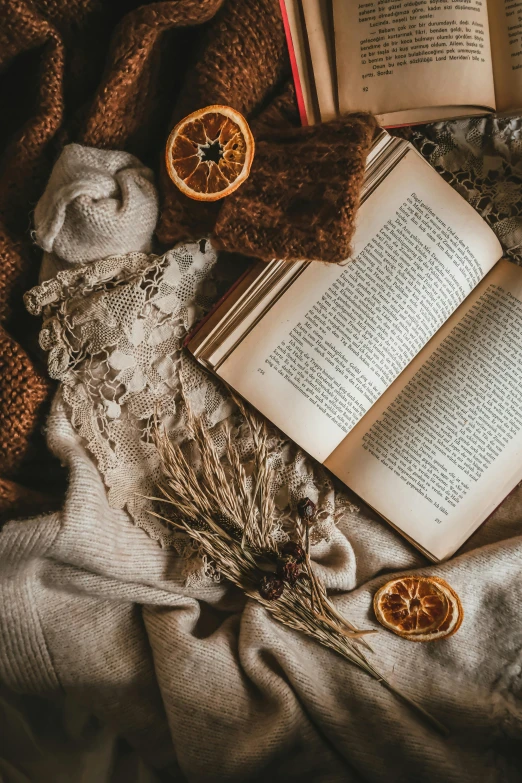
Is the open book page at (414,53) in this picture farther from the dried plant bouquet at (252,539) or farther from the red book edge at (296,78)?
the dried plant bouquet at (252,539)

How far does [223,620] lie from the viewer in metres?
0.94

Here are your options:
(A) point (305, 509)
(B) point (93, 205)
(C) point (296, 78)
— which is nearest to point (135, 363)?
(B) point (93, 205)

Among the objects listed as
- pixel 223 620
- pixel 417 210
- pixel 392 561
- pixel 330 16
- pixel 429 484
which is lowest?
pixel 223 620

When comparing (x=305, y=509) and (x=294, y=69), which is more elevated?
(x=294, y=69)

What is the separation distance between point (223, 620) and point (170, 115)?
0.84 meters

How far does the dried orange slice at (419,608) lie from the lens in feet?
2.87

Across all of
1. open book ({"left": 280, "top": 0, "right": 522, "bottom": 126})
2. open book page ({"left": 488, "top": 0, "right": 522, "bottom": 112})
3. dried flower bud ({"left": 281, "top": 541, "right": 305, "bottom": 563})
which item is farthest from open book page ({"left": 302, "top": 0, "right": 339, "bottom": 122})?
dried flower bud ({"left": 281, "top": 541, "right": 305, "bottom": 563})

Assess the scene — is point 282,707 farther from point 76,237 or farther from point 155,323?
point 76,237

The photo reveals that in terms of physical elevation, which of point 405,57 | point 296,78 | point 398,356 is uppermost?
point 405,57

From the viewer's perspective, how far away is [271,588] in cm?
80

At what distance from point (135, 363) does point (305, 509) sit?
1.11 feet

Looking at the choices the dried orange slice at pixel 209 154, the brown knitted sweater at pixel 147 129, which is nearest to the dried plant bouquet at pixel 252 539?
the brown knitted sweater at pixel 147 129

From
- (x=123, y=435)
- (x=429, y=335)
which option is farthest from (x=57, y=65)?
(x=429, y=335)

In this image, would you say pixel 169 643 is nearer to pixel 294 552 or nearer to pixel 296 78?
pixel 294 552
